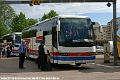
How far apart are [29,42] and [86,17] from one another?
1122 centimetres

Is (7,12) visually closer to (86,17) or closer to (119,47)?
(119,47)

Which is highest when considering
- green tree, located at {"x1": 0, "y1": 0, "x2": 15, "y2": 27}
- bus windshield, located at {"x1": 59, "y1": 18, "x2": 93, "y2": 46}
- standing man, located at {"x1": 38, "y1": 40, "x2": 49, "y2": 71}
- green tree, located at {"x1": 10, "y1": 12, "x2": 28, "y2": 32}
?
green tree, located at {"x1": 0, "y1": 0, "x2": 15, "y2": 27}

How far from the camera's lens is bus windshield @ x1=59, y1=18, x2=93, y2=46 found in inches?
637

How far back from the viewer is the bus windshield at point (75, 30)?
16.2m

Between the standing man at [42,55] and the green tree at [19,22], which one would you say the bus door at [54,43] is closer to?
the standing man at [42,55]

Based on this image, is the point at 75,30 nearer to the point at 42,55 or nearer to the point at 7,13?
the point at 42,55

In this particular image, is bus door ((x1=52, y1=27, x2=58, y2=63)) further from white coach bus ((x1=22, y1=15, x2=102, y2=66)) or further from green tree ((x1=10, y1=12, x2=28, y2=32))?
green tree ((x1=10, y1=12, x2=28, y2=32))

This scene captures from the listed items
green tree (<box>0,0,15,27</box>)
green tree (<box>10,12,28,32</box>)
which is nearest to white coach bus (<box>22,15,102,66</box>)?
green tree (<box>10,12,28,32</box>)

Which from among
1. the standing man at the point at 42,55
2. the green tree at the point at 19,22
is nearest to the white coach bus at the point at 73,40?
the standing man at the point at 42,55

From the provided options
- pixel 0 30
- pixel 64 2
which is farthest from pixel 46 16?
pixel 64 2

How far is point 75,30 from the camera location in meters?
16.4

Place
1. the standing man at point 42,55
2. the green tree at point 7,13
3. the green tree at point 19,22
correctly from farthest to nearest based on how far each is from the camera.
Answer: the green tree at point 7,13 → the green tree at point 19,22 → the standing man at point 42,55

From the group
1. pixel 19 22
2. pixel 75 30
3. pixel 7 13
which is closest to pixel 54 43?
pixel 75 30

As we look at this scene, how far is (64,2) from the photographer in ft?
72.2
